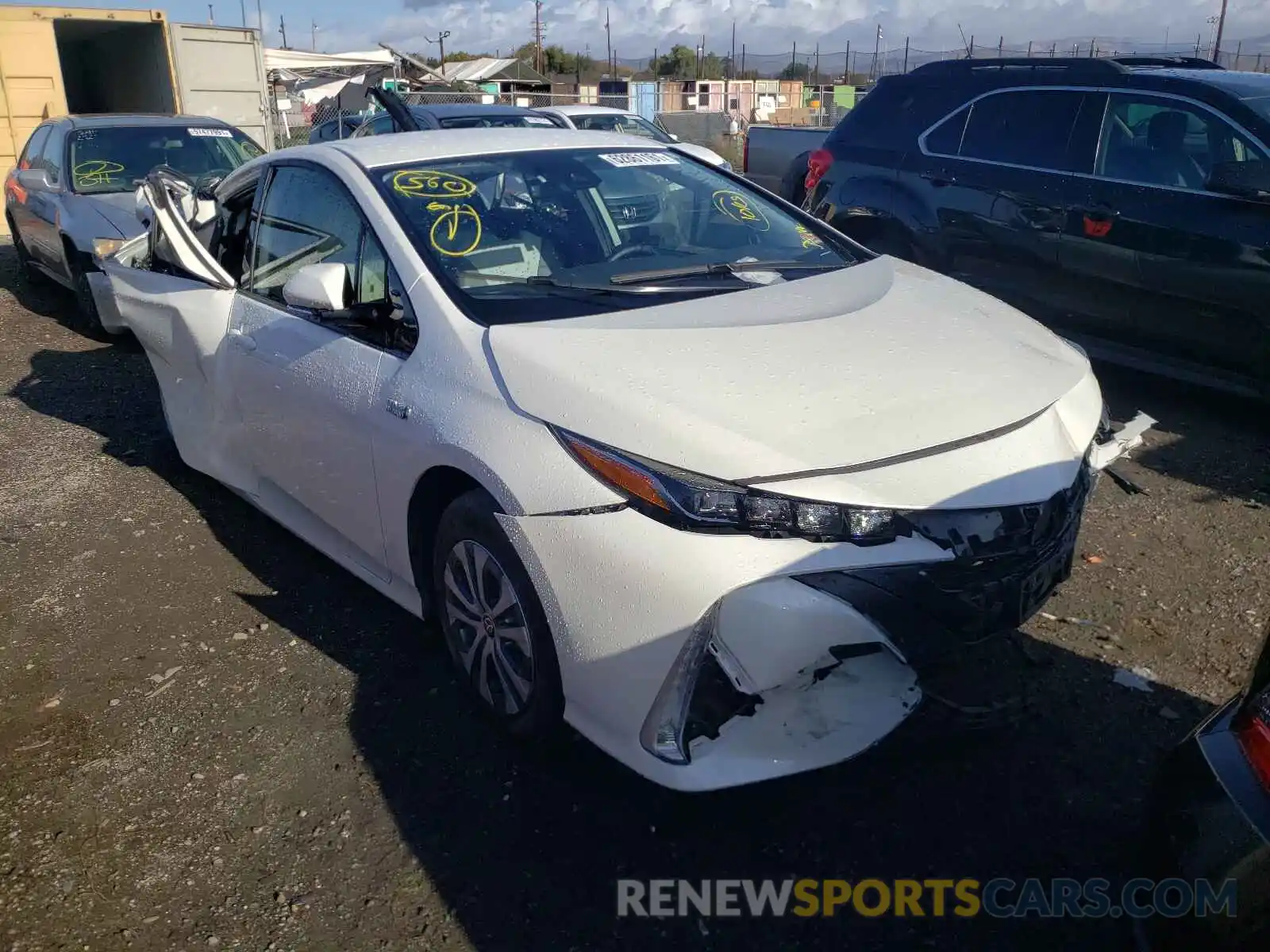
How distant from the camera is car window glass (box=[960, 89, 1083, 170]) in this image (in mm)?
5934

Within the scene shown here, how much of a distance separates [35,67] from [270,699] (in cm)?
1377

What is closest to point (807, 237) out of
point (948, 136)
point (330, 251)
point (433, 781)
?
point (330, 251)

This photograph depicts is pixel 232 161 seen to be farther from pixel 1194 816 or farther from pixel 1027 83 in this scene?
pixel 1194 816

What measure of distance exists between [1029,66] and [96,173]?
7395 mm

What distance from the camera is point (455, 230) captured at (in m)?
3.36

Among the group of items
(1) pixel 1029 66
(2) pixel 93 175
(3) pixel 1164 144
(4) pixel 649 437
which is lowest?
(4) pixel 649 437

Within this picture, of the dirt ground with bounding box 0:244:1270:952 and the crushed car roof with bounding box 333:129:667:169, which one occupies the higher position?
the crushed car roof with bounding box 333:129:667:169

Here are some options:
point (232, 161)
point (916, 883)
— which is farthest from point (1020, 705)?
point (232, 161)

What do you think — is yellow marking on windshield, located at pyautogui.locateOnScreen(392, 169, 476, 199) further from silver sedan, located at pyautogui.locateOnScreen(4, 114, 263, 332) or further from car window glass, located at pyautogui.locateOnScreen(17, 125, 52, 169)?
car window glass, located at pyautogui.locateOnScreen(17, 125, 52, 169)

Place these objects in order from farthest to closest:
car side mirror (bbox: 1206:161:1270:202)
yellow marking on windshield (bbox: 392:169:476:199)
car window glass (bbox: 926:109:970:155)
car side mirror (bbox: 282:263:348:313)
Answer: car window glass (bbox: 926:109:970:155), car side mirror (bbox: 1206:161:1270:202), yellow marking on windshield (bbox: 392:169:476:199), car side mirror (bbox: 282:263:348:313)

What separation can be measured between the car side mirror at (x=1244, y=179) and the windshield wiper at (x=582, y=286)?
10.9 feet

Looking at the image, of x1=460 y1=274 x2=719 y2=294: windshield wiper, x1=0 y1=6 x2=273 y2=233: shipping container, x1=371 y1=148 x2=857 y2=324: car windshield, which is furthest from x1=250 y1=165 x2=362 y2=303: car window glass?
x1=0 y1=6 x2=273 y2=233: shipping container

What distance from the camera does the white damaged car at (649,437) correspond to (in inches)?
94.7

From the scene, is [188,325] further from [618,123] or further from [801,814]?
[618,123]
